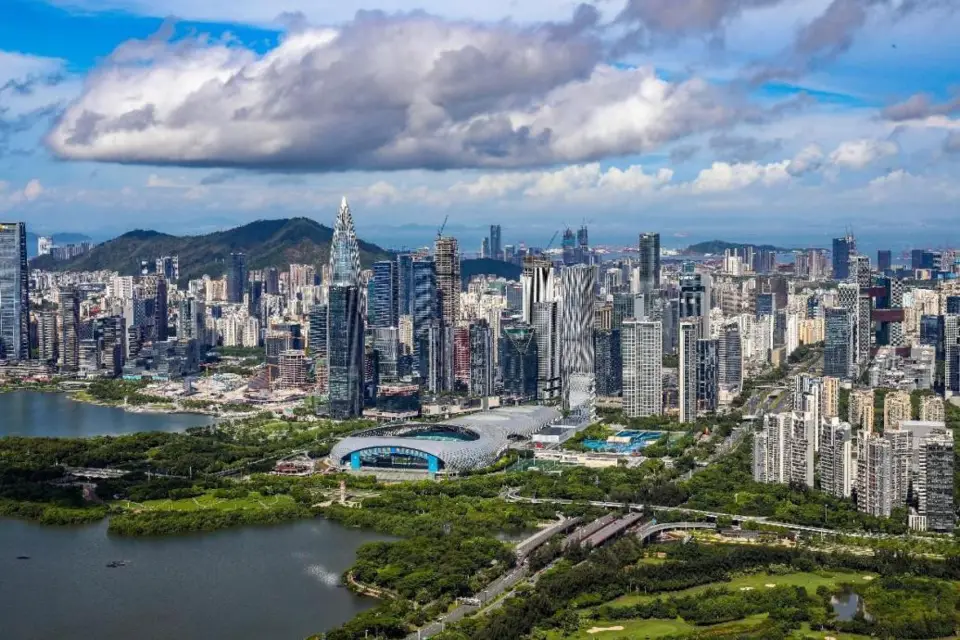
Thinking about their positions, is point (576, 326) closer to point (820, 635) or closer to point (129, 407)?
point (129, 407)

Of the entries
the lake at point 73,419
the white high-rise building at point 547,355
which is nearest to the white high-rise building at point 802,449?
the white high-rise building at point 547,355

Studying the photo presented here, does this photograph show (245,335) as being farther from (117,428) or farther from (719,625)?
(719,625)

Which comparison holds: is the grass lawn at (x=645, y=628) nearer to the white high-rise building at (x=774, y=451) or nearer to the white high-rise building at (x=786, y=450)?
the white high-rise building at (x=786, y=450)

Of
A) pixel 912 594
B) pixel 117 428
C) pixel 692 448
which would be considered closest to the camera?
pixel 912 594

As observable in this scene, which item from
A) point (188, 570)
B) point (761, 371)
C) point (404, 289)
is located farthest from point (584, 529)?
point (404, 289)

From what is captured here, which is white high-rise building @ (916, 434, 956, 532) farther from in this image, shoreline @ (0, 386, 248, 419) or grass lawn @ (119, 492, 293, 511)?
shoreline @ (0, 386, 248, 419)

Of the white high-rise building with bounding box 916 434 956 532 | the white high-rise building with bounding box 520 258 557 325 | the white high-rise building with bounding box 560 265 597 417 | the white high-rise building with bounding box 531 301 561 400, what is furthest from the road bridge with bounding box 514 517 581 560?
the white high-rise building with bounding box 520 258 557 325

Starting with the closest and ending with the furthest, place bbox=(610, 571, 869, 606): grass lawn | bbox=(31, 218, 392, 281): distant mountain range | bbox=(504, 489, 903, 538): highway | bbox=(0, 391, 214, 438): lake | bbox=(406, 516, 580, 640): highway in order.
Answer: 1. bbox=(406, 516, 580, 640): highway
2. bbox=(610, 571, 869, 606): grass lawn
3. bbox=(504, 489, 903, 538): highway
4. bbox=(0, 391, 214, 438): lake
5. bbox=(31, 218, 392, 281): distant mountain range
